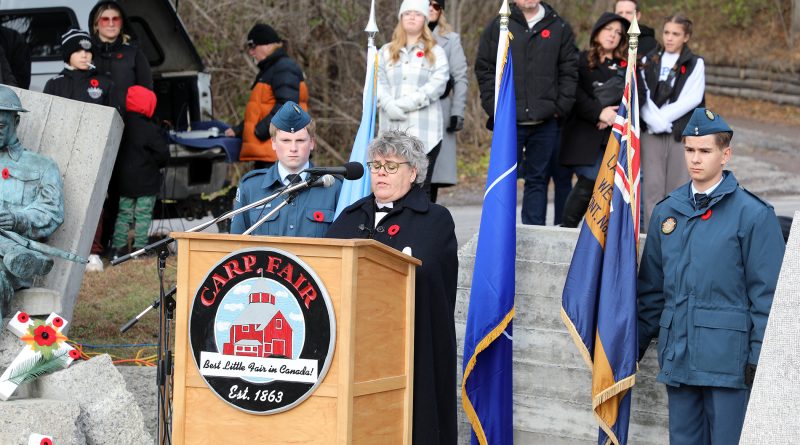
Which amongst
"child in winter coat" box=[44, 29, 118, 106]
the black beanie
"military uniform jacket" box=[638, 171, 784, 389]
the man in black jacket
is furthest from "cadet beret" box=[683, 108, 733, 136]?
the black beanie

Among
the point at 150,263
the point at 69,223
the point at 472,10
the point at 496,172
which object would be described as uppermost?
the point at 472,10

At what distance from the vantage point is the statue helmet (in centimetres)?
758

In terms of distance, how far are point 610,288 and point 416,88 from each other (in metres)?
3.62

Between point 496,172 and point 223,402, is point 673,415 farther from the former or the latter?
point 223,402

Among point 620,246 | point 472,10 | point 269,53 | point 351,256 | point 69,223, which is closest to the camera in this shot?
point 351,256

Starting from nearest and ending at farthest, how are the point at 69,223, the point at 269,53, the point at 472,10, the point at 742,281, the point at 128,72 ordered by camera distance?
the point at 742,281 → the point at 69,223 → the point at 128,72 → the point at 269,53 → the point at 472,10

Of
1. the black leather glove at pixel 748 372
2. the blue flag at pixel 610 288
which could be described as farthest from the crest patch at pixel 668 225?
the black leather glove at pixel 748 372

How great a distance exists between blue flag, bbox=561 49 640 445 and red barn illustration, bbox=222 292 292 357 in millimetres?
1985

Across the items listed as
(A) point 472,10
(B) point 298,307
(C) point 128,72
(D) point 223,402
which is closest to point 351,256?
(B) point 298,307

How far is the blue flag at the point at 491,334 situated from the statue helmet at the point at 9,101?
299 centimetres

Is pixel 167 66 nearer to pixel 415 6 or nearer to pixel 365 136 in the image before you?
pixel 415 6

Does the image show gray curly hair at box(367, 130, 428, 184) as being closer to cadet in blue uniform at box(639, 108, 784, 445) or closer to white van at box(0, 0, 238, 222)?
cadet in blue uniform at box(639, 108, 784, 445)

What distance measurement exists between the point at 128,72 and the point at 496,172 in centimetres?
518

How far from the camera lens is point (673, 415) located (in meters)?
5.91
